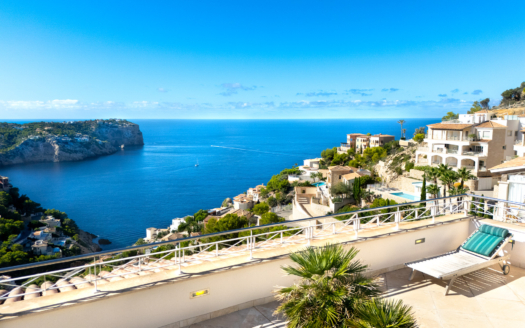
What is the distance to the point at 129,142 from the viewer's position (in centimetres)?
15862

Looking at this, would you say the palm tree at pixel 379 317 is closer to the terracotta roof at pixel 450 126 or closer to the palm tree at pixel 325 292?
the palm tree at pixel 325 292

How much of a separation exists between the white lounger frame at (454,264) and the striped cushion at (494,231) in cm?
8

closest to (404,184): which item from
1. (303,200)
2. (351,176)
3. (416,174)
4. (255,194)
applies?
(416,174)

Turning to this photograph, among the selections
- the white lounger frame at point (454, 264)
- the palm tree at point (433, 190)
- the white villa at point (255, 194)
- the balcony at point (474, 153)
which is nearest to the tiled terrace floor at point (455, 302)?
the white lounger frame at point (454, 264)

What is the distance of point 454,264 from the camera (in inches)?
178

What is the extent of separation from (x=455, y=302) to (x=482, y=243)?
141 centimetres

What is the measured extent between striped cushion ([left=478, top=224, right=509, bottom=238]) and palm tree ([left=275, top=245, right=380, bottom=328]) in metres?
3.16

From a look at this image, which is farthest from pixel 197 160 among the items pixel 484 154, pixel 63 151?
pixel 484 154

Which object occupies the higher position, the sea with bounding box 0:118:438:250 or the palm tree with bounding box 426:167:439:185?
the palm tree with bounding box 426:167:439:185

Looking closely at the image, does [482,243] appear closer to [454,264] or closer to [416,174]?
[454,264]

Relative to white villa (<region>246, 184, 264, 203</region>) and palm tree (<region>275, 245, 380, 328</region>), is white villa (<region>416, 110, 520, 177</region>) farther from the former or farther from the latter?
palm tree (<region>275, 245, 380, 328</region>)

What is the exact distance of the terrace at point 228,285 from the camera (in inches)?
118

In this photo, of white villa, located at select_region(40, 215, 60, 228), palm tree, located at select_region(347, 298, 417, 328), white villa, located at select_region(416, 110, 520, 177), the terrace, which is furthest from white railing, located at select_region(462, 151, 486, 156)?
white villa, located at select_region(40, 215, 60, 228)

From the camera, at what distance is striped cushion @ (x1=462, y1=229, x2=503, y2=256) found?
4824 mm
